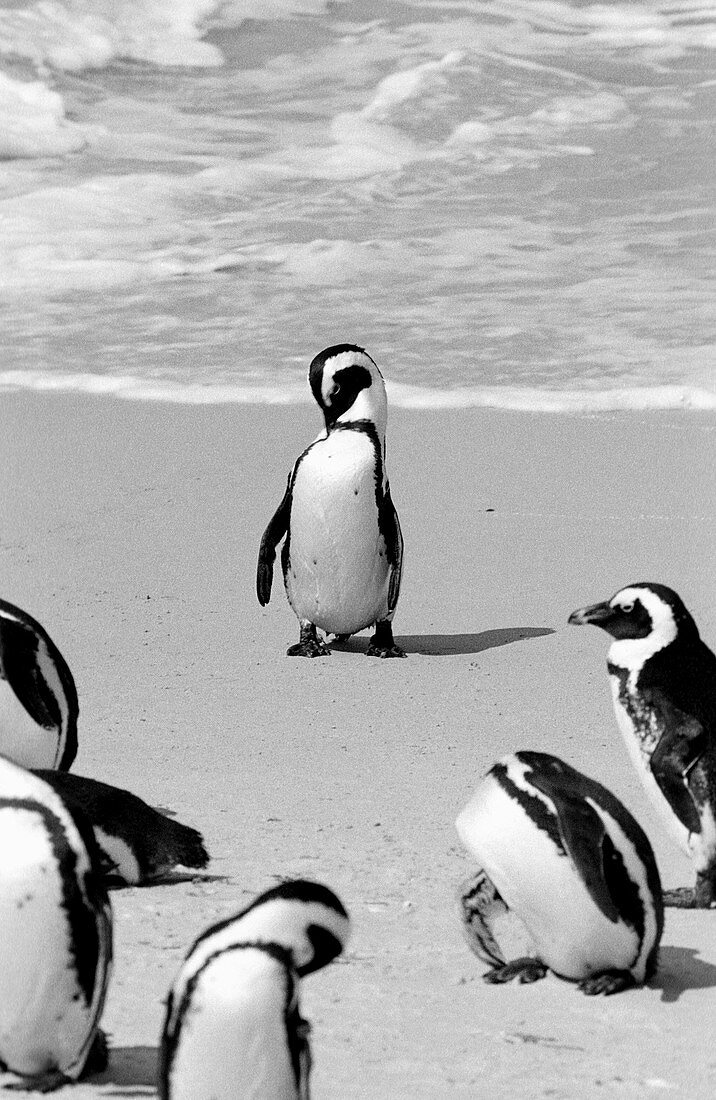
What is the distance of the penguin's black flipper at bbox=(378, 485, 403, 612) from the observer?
19.6 ft

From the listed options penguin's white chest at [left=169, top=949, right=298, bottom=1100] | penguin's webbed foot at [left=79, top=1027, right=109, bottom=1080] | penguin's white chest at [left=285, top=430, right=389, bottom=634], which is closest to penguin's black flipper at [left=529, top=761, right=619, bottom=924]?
penguin's webbed foot at [left=79, top=1027, right=109, bottom=1080]

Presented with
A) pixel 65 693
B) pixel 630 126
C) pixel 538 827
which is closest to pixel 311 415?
pixel 65 693

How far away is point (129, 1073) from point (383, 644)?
336cm

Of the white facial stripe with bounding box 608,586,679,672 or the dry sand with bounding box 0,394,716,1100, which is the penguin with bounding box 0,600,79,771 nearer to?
the dry sand with bounding box 0,394,716,1100

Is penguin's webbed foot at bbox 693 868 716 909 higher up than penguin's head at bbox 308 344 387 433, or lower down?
lower down

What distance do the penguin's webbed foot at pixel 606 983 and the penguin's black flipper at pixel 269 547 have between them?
2966mm

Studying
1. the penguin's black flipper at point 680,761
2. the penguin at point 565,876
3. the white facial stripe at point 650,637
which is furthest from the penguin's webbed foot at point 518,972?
the white facial stripe at point 650,637

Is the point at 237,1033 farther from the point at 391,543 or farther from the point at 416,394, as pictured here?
the point at 416,394

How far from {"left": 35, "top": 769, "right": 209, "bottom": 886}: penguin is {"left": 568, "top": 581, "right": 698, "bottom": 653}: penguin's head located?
942 millimetres

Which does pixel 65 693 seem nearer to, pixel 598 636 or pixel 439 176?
pixel 598 636

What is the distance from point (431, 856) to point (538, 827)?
2.65 feet

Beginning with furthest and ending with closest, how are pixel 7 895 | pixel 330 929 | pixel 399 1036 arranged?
pixel 399 1036 < pixel 7 895 < pixel 330 929

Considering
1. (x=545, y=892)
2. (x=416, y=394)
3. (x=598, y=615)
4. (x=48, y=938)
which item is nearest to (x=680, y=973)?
(x=545, y=892)

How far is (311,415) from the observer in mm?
9906
